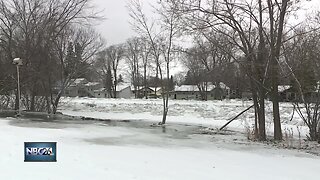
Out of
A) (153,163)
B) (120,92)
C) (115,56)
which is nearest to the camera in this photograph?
(153,163)

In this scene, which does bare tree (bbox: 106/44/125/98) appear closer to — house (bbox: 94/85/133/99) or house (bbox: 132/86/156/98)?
house (bbox: 132/86/156/98)

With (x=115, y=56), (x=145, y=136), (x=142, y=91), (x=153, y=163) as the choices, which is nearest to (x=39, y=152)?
(x=153, y=163)

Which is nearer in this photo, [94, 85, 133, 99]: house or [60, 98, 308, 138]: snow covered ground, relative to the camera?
[60, 98, 308, 138]: snow covered ground

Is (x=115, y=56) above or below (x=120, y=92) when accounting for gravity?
above

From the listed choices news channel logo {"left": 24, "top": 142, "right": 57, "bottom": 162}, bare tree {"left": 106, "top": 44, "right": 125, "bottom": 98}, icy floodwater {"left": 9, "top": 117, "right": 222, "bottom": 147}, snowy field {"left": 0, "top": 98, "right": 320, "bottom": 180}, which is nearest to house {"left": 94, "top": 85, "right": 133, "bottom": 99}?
bare tree {"left": 106, "top": 44, "right": 125, "bottom": 98}

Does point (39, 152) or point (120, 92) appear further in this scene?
point (120, 92)

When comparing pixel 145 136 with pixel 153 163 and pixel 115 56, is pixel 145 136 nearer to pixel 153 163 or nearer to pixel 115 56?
pixel 153 163

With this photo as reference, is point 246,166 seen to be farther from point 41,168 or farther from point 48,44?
point 48,44

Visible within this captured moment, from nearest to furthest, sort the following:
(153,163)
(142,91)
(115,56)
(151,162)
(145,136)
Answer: (153,163), (151,162), (145,136), (115,56), (142,91)

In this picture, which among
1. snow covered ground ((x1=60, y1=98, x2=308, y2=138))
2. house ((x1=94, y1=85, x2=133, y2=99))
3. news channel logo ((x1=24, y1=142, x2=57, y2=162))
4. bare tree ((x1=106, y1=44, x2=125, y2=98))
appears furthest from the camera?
house ((x1=94, y1=85, x2=133, y2=99))

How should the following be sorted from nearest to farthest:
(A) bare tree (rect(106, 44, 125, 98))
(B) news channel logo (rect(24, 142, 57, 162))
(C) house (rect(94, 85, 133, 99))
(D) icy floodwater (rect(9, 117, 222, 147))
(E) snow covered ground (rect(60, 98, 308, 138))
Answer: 1. (B) news channel logo (rect(24, 142, 57, 162))
2. (D) icy floodwater (rect(9, 117, 222, 147))
3. (E) snow covered ground (rect(60, 98, 308, 138))
4. (A) bare tree (rect(106, 44, 125, 98))
5. (C) house (rect(94, 85, 133, 99))

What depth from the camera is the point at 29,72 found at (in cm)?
3450

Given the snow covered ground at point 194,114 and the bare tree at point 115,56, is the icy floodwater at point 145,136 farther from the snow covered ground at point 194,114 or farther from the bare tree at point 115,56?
the bare tree at point 115,56

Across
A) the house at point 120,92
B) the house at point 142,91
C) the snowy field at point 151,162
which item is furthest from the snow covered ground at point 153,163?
the house at point 120,92
